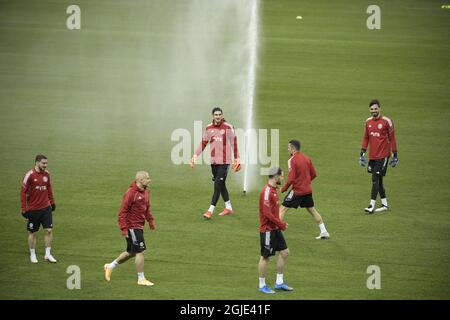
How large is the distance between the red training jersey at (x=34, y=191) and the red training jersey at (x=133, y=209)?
198 cm

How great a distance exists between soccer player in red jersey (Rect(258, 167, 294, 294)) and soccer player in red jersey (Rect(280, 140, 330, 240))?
239 cm

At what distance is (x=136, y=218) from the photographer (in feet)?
44.1

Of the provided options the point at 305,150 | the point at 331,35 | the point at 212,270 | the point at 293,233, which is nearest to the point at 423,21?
the point at 331,35

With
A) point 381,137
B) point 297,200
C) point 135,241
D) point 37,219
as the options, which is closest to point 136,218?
point 135,241

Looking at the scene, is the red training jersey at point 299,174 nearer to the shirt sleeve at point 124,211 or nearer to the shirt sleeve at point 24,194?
the shirt sleeve at point 124,211

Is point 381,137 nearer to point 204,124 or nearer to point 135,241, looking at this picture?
point 135,241

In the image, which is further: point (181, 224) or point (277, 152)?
point (277, 152)

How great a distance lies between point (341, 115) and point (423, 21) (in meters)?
12.8

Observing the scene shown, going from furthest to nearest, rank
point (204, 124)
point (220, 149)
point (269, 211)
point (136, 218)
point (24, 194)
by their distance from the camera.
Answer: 1. point (204, 124)
2. point (220, 149)
3. point (24, 194)
4. point (136, 218)
5. point (269, 211)

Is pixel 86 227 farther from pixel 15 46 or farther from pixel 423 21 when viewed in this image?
pixel 423 21

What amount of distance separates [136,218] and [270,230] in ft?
7.55

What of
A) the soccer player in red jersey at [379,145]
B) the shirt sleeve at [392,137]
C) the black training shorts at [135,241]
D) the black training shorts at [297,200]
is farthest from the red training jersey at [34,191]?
the shirt sleeve at [392,137]

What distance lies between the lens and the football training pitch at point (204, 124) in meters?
14.2

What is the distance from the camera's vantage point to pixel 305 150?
21.9m
